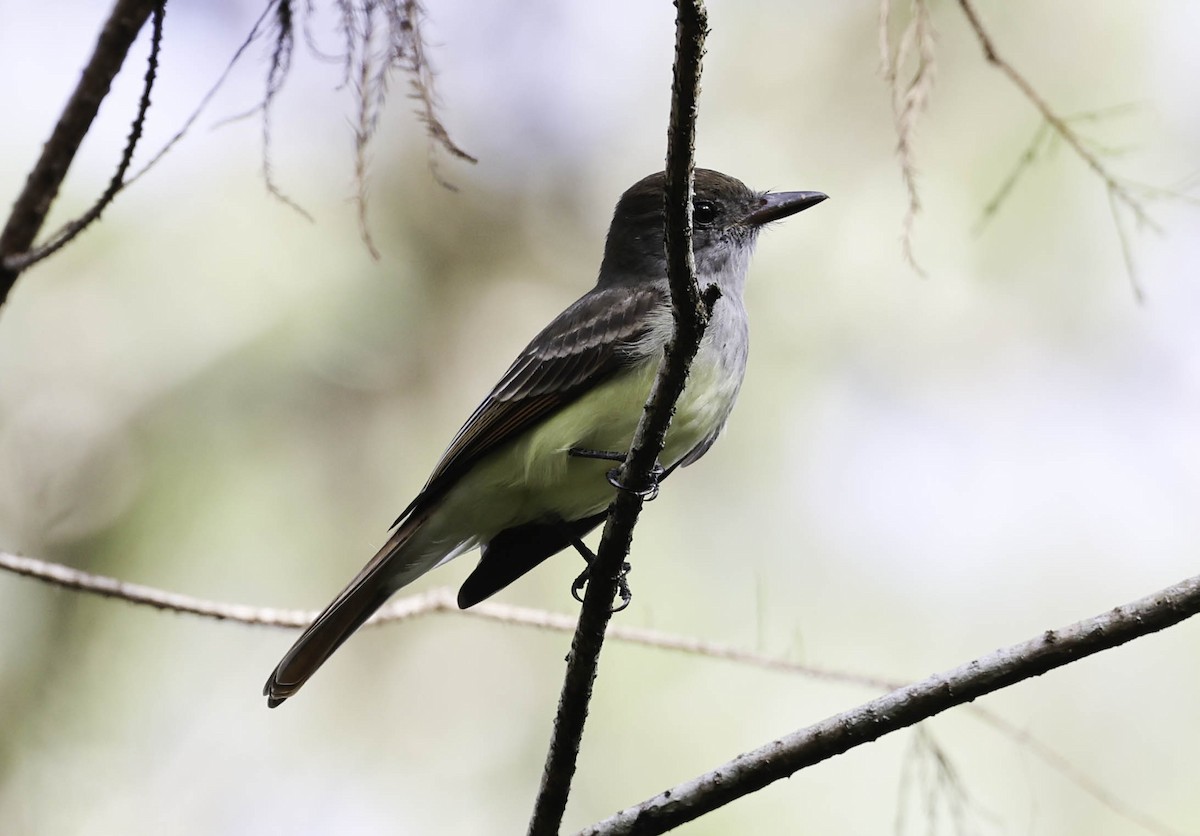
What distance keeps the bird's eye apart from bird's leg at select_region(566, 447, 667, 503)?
1.02 meters

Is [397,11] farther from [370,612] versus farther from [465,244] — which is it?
[465,244]

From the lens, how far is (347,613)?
3887 mm

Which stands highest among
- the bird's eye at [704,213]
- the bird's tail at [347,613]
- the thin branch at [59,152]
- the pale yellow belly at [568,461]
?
the thin branch at [59,152]

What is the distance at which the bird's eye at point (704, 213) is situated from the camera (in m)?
4.42

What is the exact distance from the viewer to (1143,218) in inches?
116

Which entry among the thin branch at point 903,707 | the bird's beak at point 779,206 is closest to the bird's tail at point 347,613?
the thin branch at point 903,707

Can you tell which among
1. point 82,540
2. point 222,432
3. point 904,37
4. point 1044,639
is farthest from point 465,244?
point 1044,639

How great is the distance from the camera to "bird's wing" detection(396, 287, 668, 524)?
398 cm

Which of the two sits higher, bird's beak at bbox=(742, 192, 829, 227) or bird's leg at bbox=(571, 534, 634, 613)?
bird's beak at bbox=(742, 192, 829, 227)

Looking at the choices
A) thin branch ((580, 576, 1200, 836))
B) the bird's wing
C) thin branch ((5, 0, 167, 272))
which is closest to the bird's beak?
the bird's wing

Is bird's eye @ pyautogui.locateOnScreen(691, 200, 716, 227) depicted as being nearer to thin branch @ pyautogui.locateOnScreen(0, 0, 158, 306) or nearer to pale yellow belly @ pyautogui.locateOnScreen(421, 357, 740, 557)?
pale yellow belly @ pyautogui.locateOnScreen(421, 357, 740, 557)

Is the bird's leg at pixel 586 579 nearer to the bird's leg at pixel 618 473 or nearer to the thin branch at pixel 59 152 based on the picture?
the bird's leg at pixel 618 473

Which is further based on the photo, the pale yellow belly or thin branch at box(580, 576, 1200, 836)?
the pale yellow belly

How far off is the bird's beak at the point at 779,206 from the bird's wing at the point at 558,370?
1.69ft
